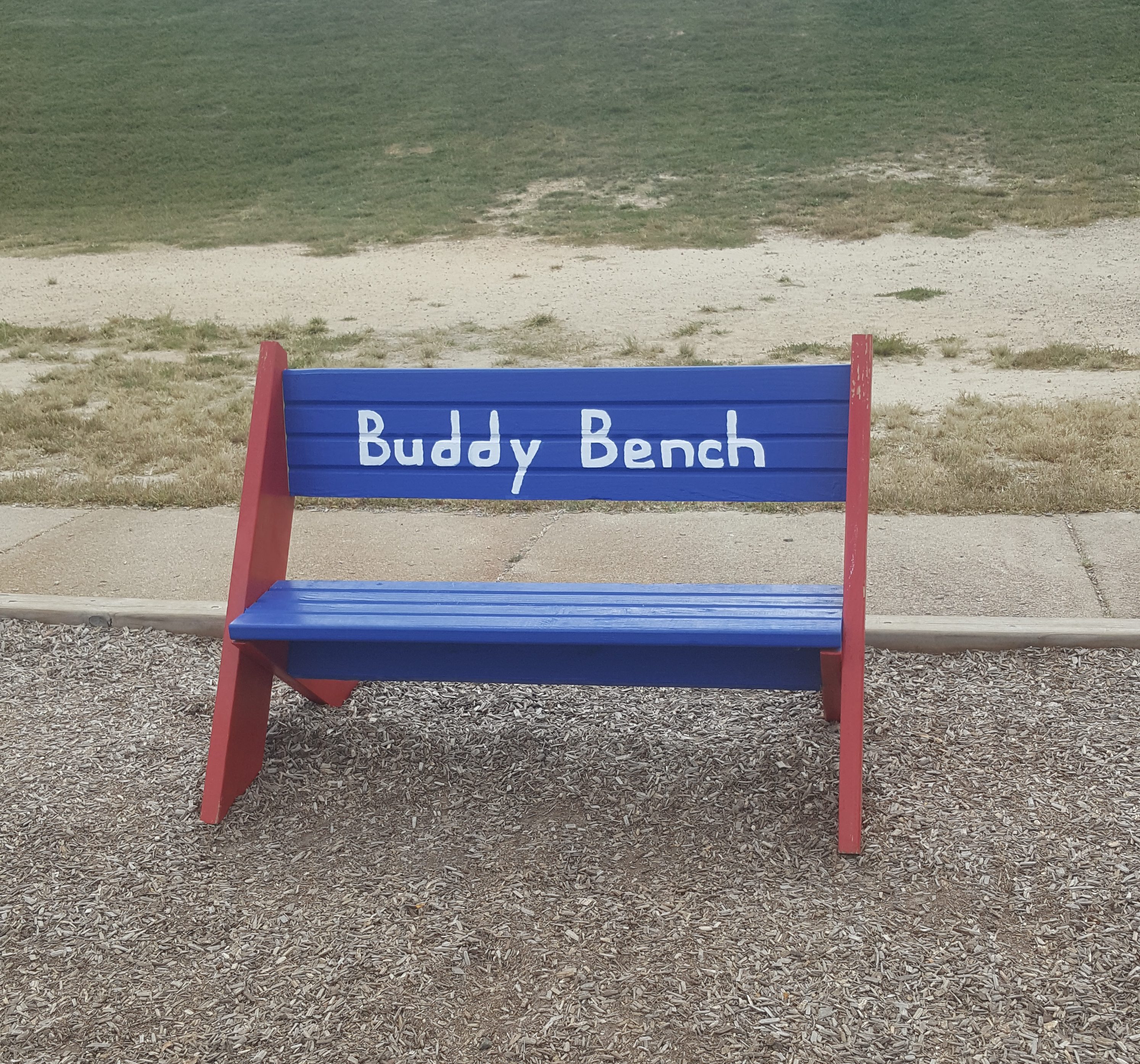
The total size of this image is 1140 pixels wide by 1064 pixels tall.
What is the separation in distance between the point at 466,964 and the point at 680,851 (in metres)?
0.62

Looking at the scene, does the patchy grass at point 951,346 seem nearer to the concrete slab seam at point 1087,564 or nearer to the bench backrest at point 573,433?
the concrete slab seam at point 1087,564

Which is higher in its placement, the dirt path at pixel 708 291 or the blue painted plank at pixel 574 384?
the blue painted plank at pixel 574 384

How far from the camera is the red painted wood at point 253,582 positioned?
302cm

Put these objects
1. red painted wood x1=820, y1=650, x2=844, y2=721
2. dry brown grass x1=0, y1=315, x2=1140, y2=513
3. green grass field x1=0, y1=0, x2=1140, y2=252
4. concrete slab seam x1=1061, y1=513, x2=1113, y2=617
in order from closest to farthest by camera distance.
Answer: red painted wood x1=820, y1=650, x2=844, y2=721, concrete slab seam x1=1061, y1=513, x2=1113, y2=617, dry brown grass x1=0, y1=315, x2=1140, y2=513, green grass field x1=0, y1=0, x2=1140, y2=252

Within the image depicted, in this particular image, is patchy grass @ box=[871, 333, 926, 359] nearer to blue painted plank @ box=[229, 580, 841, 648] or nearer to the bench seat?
the bench seat

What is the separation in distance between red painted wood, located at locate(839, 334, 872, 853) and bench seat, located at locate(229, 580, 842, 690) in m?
0.06

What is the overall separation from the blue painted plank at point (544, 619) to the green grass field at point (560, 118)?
13640mm

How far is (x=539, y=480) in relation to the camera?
3.11 metres

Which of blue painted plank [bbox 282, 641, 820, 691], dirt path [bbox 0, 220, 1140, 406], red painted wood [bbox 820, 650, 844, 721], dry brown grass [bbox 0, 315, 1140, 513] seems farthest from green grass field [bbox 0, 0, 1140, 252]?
blue painted plank [bbox 282, 641, 820, 691]

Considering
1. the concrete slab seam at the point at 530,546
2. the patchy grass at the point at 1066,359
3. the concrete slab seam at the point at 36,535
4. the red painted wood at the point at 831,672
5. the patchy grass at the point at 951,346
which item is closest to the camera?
the red painted wood at the point at 831,672

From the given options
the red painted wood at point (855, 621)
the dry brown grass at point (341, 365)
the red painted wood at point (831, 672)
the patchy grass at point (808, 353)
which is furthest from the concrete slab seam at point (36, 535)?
the patchy grass at point (808, 353)

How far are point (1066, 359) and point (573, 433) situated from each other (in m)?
6.68

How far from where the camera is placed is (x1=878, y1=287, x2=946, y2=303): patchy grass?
11.8m

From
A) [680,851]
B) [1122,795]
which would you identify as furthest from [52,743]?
[1122,795]
